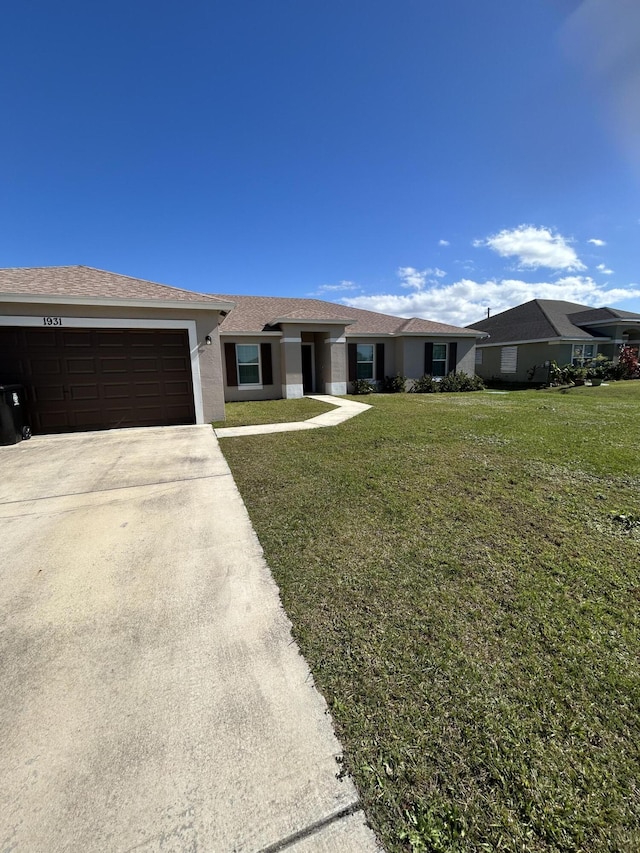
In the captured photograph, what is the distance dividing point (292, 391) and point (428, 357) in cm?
780

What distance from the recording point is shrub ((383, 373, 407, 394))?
1825 centimetres

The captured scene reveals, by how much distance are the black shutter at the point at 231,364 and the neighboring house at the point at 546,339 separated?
1820cm

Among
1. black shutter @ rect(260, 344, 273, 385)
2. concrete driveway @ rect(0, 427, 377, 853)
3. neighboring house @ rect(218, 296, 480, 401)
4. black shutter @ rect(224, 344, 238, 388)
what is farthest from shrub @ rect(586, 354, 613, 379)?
concrete driveway @ rect(0, 427, 377, 853)

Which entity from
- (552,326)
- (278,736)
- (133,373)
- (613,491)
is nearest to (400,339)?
(552,326)

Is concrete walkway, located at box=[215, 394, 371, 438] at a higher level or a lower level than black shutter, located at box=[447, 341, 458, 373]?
lower

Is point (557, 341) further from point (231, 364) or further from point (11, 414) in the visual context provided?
point (11, 414)

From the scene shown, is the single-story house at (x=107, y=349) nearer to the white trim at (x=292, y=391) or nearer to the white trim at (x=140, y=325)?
the white trim at (x=140, y=325)

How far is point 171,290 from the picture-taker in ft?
33.0

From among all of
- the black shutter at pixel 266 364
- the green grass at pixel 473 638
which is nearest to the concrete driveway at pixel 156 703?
the green grass at pixel 473 638

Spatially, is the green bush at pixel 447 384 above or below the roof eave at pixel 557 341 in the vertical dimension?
below

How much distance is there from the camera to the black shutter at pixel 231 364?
14906 millimetres

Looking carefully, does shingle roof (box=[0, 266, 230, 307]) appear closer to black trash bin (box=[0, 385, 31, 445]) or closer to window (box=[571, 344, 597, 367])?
black trash bin (box=[0, 385, 31, 445])

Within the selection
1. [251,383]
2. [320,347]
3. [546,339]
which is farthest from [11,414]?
[546,339]

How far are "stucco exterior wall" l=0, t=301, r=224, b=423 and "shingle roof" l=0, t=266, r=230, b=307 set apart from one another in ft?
0.95
